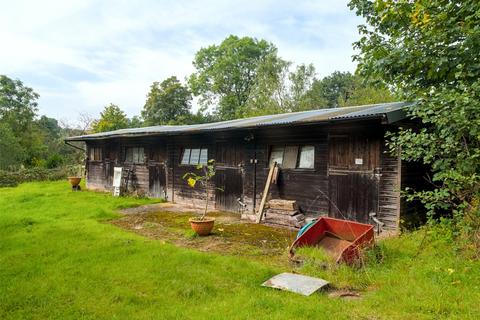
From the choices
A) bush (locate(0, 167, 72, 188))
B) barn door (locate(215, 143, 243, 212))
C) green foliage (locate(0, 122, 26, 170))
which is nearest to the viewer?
barn door (locate(215, 143, 243, 212))

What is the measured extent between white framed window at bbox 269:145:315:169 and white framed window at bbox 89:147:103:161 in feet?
34.9

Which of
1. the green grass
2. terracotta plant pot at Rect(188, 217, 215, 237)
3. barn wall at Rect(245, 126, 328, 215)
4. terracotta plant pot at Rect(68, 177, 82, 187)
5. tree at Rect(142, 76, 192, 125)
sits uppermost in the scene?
tree at Rect(142, 76, 192, 125)

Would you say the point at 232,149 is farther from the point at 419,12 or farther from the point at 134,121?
the point at 134,121

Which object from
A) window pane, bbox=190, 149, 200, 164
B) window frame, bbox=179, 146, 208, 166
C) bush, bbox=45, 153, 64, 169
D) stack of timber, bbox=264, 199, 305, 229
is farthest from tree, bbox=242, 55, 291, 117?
stack of timber, bbox=264, 199, 305, 229

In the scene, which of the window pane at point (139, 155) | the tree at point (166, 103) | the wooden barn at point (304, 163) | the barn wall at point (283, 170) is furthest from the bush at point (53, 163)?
the wooden barn at point (304, 163)

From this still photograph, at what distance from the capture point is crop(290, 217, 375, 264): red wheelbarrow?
4.88 meters

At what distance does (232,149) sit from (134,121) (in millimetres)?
34721

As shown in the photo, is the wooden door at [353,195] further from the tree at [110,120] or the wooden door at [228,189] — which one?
the tree at [110,120]

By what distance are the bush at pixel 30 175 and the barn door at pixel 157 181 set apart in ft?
38.2

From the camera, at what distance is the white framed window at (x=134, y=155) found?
13.6m

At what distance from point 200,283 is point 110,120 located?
30.1 meters

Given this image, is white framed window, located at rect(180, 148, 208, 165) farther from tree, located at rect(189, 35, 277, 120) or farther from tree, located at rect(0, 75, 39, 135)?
tree, located at rect(189, 35, 277, 120)

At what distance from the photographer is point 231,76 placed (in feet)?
128

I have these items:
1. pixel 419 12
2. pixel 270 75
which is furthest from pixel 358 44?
pixel 270 75
